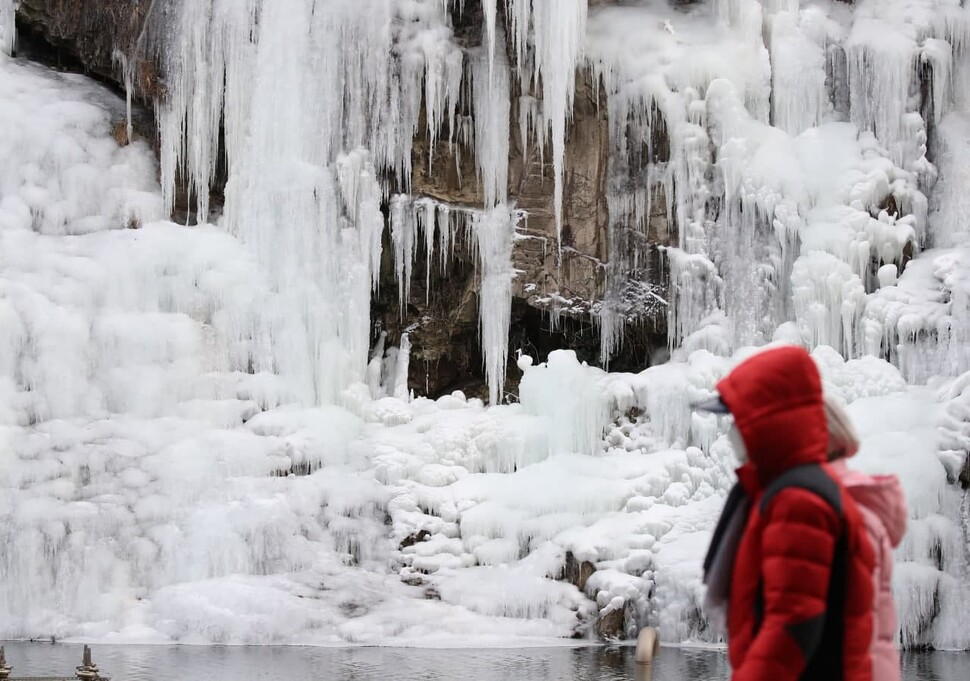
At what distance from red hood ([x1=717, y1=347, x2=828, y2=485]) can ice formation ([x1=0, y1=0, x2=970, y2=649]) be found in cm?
1038

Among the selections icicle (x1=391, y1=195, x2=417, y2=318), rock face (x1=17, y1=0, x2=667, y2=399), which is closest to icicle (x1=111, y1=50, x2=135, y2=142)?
rock face (x1=17, y1=0, x2=667, y2=399)

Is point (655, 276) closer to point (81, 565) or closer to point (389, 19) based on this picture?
point (389, 19)

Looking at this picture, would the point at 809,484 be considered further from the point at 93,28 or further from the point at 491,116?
the point at 93,28

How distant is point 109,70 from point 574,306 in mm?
7036

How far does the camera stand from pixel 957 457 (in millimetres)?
13172

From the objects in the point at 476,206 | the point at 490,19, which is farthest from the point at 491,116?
the point at 490,19

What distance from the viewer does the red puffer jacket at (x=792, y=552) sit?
241 centimetres

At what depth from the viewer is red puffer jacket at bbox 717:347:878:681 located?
2414 mm

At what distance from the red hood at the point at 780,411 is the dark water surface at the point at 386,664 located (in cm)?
741

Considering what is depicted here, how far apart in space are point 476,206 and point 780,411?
47.3 ft

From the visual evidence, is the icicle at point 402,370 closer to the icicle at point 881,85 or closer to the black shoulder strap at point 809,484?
the icicle at point 881,85

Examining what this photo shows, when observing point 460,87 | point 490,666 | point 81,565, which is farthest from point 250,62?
point 490,666

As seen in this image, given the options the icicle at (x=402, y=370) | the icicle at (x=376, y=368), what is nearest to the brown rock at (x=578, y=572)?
the icicle at (x=402, y=370)

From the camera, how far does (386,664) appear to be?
1073cm
